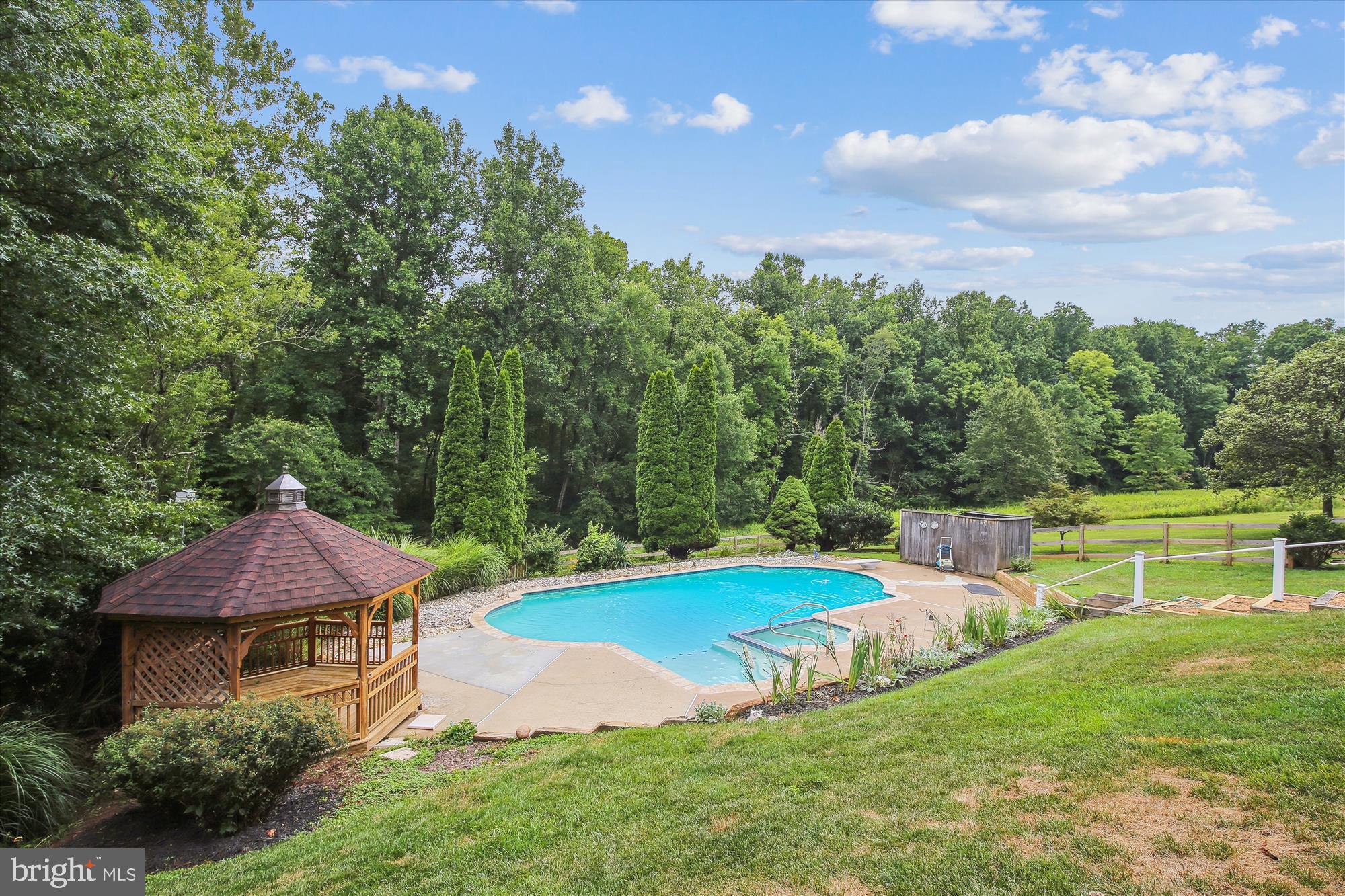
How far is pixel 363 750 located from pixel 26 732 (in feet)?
8.88

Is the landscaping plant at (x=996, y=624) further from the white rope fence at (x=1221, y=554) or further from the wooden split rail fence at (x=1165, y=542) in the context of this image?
the wooden split rail fence at (x=1165, y=542)

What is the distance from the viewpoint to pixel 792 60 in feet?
47.4

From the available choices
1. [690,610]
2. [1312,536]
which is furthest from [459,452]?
[1312,536]

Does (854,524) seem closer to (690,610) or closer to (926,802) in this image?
(690,610)

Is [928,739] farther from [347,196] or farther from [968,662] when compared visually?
[347,196]

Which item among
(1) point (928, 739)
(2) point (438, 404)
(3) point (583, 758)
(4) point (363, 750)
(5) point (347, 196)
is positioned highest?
(5) point (347, 196)

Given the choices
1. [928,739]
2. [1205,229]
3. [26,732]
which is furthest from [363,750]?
[1205,229]

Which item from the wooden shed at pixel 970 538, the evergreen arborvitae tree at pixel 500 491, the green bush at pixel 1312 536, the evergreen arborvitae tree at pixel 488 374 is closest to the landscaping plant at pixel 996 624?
the wooden shed at pixel 970 538

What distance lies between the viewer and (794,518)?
18.7m

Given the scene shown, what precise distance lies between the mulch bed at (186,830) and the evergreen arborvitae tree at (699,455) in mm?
13523

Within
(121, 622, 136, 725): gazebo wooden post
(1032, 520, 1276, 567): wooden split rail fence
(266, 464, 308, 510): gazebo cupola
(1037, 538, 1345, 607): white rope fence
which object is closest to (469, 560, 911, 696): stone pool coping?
(1037, 538, 1345, 607): white rope fence

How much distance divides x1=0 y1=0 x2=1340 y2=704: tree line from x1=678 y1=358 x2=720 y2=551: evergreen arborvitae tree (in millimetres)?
87

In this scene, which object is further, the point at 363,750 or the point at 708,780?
the point at 363,750

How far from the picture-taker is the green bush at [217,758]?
177 inches
